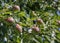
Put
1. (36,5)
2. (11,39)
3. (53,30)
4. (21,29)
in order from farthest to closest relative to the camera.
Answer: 1. (36,5)
2. (53,30)
3. (11,39)
4. (21,29)

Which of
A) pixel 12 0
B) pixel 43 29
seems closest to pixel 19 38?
pixel 43 29

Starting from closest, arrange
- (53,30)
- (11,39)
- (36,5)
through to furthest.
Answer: (11,39) < (53,30) < (36,5)

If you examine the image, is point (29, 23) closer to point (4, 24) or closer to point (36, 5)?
point (4, 24)

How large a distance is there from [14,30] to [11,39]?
0.40 ft

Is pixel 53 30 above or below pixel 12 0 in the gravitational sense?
below

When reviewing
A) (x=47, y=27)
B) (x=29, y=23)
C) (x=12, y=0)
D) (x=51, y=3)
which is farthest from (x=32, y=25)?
(x=51, y=3)

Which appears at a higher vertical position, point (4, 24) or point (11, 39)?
point (4, 24)

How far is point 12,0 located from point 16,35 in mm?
474

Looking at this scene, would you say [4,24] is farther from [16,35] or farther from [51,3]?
[51,3]

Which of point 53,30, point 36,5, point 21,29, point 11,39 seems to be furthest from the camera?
point 36,5

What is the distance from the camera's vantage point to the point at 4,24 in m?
2.26

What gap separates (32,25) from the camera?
7.59 feet

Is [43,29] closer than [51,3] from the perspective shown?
Yes

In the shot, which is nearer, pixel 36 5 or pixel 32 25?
pixel 32 25
